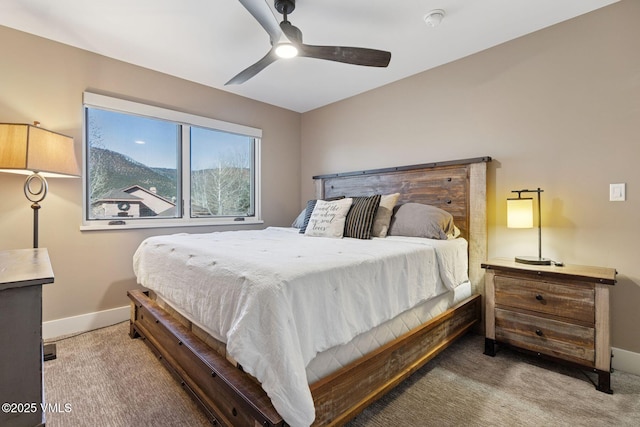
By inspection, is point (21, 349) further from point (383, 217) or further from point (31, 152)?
point (383, 217)

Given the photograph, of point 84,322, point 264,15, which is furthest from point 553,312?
point 84,322

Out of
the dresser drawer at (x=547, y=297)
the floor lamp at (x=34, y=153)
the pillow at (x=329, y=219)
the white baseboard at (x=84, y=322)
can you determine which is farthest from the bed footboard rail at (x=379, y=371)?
the white baseboard at (x=84, y=322)

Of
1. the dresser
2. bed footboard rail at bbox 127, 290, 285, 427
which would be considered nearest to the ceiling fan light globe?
the dresser

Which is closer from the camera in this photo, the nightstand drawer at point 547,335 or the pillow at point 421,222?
the nightstand drawer at point 547,335

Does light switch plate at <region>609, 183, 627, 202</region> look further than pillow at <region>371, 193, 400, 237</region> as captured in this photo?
No

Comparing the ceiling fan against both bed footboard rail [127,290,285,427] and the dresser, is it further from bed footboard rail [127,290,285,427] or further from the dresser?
bed footboard rail [127,290,285,427]

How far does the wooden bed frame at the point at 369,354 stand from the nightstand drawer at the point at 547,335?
32 centimetres

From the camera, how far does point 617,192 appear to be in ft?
6.73

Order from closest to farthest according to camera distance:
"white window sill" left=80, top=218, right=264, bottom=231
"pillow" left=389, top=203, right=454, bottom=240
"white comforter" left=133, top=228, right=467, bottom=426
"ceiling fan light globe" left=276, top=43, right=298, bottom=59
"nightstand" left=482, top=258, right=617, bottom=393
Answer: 1. "white comforter" left=133, top=228, right=467, bottom=426
2. "nightstand" left=482, top=258, right=617, bottom=393
3. "ceiling fan light globe" left=276, top=43, right=298, bottom=59
4. "pillow" left=389, top=203, right=454, bottom=240
5. "white window sill" left=80, top=218, right=264, bottom=231

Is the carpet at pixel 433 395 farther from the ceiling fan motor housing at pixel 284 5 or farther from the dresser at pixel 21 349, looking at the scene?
the ceiling fan motor housing at pixel 284 5

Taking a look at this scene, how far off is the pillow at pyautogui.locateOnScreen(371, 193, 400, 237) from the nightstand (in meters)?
0.84

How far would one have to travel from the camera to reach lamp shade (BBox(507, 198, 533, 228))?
219cm

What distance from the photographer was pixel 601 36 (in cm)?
212

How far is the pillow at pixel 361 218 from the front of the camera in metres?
2.61
